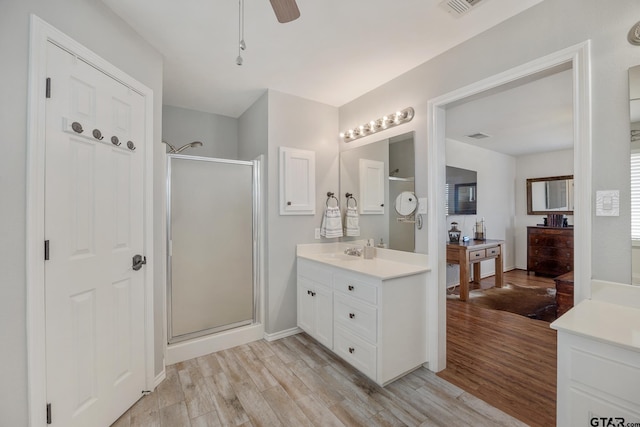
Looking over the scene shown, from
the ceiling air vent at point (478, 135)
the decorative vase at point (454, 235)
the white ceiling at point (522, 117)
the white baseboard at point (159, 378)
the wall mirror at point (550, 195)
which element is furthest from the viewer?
the wall mirror at point (550, 195)

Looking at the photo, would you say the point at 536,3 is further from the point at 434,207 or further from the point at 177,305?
the point at 177,305

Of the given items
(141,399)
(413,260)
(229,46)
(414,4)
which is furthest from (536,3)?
(141,399)

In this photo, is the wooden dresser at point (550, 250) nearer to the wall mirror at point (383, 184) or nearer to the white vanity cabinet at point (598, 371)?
the wall mirror at point (383, 184)

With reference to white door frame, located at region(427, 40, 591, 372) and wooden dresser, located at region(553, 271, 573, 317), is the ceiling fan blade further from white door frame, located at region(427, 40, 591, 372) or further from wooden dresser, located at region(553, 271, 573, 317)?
wooden dresser, located at region(553, 271, 573, 317)

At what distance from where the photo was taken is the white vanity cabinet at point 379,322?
1.91 meters

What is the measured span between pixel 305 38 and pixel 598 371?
7.94ft

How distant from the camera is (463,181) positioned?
4867 millimetres

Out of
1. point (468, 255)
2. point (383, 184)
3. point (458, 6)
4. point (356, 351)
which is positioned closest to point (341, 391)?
point (356, 351)

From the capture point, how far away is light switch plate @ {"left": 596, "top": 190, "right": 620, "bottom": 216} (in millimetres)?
1318

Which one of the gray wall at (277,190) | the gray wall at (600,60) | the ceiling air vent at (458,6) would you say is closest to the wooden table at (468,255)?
the gray wall at (277,190)

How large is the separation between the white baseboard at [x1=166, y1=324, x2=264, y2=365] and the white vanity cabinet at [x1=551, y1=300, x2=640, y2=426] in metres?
2.41

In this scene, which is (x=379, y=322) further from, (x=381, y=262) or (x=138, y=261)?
(x=138, y=261)

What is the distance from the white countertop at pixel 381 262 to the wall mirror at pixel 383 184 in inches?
3.4

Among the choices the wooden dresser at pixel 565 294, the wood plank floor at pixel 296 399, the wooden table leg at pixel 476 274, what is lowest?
the wood plank floor at pixel 296 399
